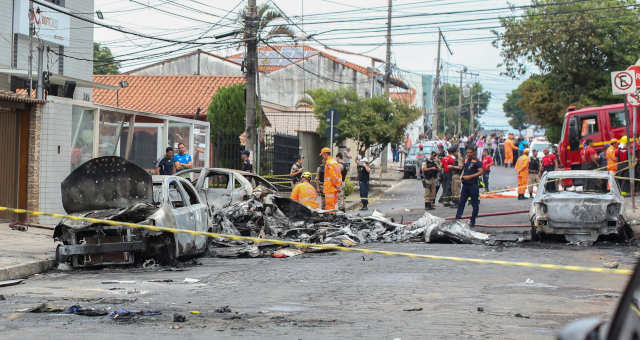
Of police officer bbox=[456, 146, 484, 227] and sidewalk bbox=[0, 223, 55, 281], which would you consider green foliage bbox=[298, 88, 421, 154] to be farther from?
sidewalk bbox=[0, 223, 55, 281]

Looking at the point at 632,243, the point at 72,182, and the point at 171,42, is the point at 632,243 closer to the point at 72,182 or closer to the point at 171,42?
the point at 72,182

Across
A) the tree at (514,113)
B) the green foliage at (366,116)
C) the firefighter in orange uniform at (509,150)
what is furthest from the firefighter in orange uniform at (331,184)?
the tree at (514,113)

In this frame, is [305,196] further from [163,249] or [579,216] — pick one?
[163,249]

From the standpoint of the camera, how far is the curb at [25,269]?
33.7 feet

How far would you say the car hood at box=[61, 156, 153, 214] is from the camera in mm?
11734

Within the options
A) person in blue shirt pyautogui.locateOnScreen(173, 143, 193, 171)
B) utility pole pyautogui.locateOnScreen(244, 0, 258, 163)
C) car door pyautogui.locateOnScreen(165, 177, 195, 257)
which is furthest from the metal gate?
car door pyautogui.locateOnScreen(165, 177, 195, 257)

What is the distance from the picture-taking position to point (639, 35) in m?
38.3

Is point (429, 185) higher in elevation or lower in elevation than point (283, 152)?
lower

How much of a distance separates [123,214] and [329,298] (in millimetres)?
3956

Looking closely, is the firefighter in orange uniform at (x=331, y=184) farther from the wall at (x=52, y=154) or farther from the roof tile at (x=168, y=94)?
the roof tile at (x=168, y=94)

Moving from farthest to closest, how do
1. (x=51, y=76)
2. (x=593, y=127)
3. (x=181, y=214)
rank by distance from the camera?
1. (x=593, y=127)
2. (x=51, y=76)
3. (x=181, y=214)

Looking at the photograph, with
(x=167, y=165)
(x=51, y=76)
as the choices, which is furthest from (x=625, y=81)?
(x=51, y=76)

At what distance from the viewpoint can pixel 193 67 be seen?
171 ft

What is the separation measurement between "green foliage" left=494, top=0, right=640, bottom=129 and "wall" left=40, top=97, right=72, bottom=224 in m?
26.3
